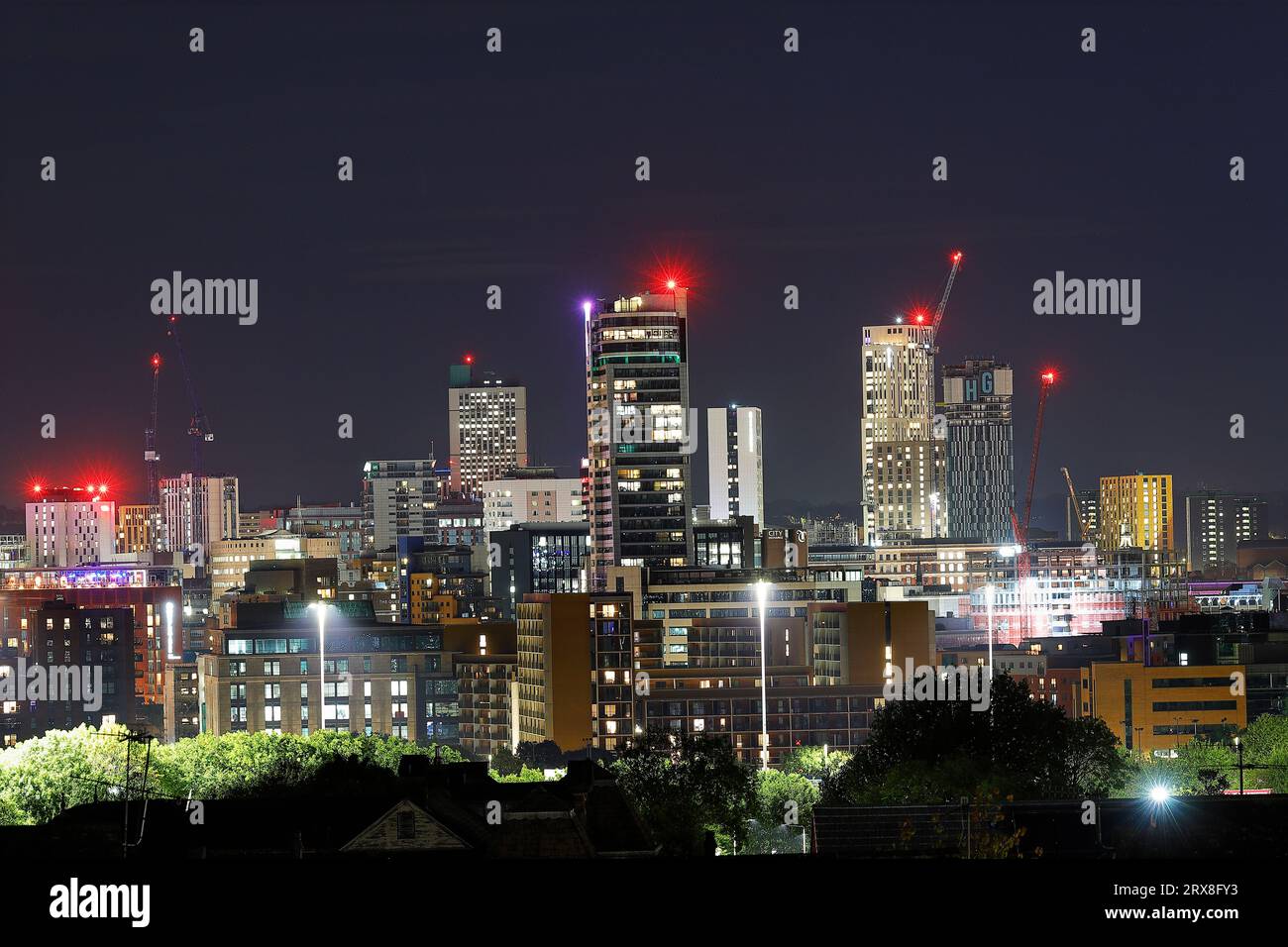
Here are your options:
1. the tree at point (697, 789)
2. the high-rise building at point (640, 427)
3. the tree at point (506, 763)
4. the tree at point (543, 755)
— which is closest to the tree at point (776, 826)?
the tree at point (697, 789)

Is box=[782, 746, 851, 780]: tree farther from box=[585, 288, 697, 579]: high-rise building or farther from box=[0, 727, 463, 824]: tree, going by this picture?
box=[585, 288, 697, 579]: high-rise building

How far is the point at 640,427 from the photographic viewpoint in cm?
17888

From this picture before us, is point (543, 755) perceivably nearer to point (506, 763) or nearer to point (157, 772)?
point (506, 763)

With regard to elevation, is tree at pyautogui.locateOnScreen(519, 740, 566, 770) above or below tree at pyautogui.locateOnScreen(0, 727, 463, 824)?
below

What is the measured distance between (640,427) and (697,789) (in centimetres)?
12213

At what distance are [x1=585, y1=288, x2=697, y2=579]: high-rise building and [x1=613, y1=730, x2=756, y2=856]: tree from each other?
11745cm

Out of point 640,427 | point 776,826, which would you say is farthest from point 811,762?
point 640,427

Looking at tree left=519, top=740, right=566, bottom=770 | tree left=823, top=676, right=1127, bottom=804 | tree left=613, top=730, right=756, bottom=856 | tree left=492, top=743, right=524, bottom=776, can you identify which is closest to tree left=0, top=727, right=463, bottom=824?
tree left=613, top=730, right=756, bottom=856

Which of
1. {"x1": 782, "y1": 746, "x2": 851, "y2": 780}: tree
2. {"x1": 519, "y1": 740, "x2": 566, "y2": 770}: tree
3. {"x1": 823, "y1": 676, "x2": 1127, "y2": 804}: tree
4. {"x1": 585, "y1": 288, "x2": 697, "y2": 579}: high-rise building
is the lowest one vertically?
{"x1": 519, "y1": 740, "x2": 566, "y2": 770}: tree

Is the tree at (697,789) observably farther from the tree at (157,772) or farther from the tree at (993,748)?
the tree at (157,772)

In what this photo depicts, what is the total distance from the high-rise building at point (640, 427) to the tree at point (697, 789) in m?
117

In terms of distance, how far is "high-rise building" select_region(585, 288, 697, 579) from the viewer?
588 feet

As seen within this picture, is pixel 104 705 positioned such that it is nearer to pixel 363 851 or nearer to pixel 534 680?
pixel 534 680

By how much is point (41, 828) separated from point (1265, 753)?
188ft
